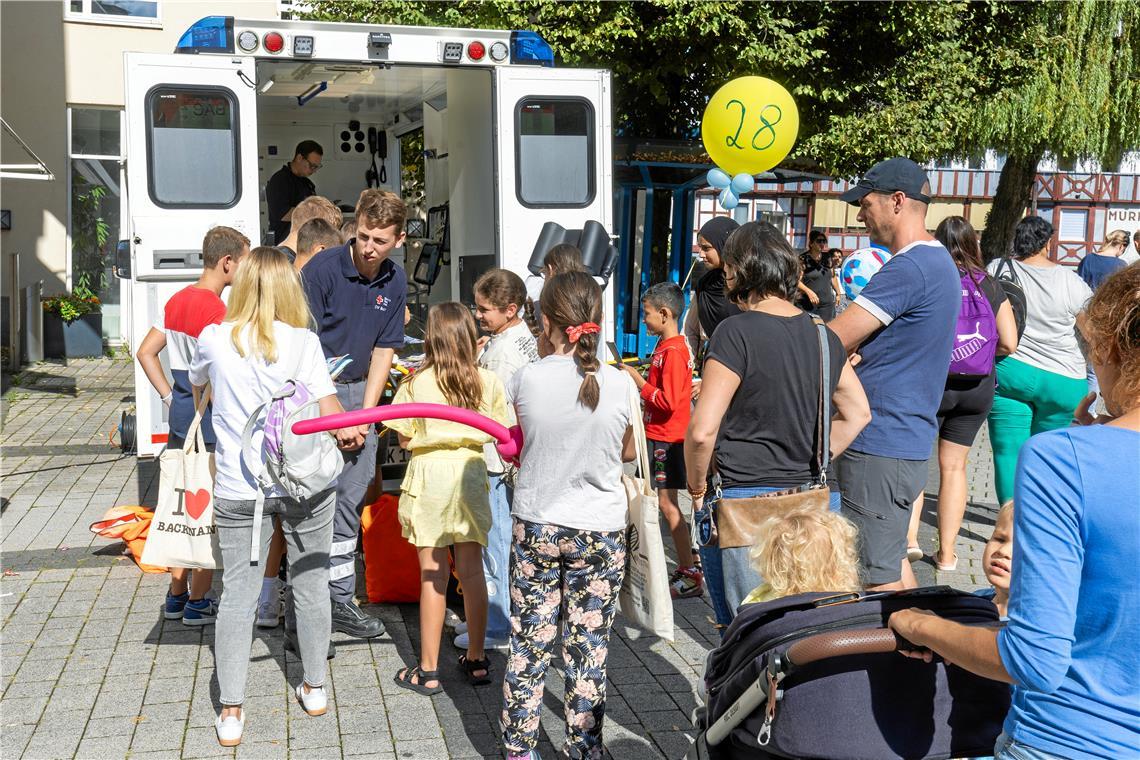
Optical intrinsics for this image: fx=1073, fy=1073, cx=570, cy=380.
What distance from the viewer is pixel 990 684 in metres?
2.34

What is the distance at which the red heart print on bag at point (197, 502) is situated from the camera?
14.4 ft

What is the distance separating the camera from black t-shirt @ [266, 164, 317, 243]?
9.79m

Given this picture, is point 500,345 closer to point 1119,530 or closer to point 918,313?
point 918,313

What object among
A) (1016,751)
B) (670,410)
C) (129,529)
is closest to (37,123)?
(129,529)

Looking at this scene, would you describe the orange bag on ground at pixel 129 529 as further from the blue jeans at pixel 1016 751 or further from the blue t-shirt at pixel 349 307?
the blue jeans at pixel 1016 751

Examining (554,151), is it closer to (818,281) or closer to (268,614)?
(268,614)

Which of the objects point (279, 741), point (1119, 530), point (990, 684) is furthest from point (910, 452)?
point (279, 741)

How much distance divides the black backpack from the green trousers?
30 centimetres

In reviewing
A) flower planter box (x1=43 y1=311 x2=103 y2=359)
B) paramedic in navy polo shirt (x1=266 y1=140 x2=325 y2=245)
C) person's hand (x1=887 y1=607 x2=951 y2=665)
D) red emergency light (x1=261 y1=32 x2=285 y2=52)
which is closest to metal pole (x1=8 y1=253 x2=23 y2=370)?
flower planter box (x1=43 y1=311 x2=103 y2=359)

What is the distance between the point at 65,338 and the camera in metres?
16.3

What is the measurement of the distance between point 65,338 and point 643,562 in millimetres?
14769

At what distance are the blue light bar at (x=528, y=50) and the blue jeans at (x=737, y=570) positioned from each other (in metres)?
4.73

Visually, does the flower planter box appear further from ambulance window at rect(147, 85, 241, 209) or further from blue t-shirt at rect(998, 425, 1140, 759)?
blue t-shirt at rect(998, 425, 1140, 759)

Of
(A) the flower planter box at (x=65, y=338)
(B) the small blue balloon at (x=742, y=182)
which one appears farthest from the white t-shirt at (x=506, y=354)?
(A) the flower planter box at (x=65, y=338)
